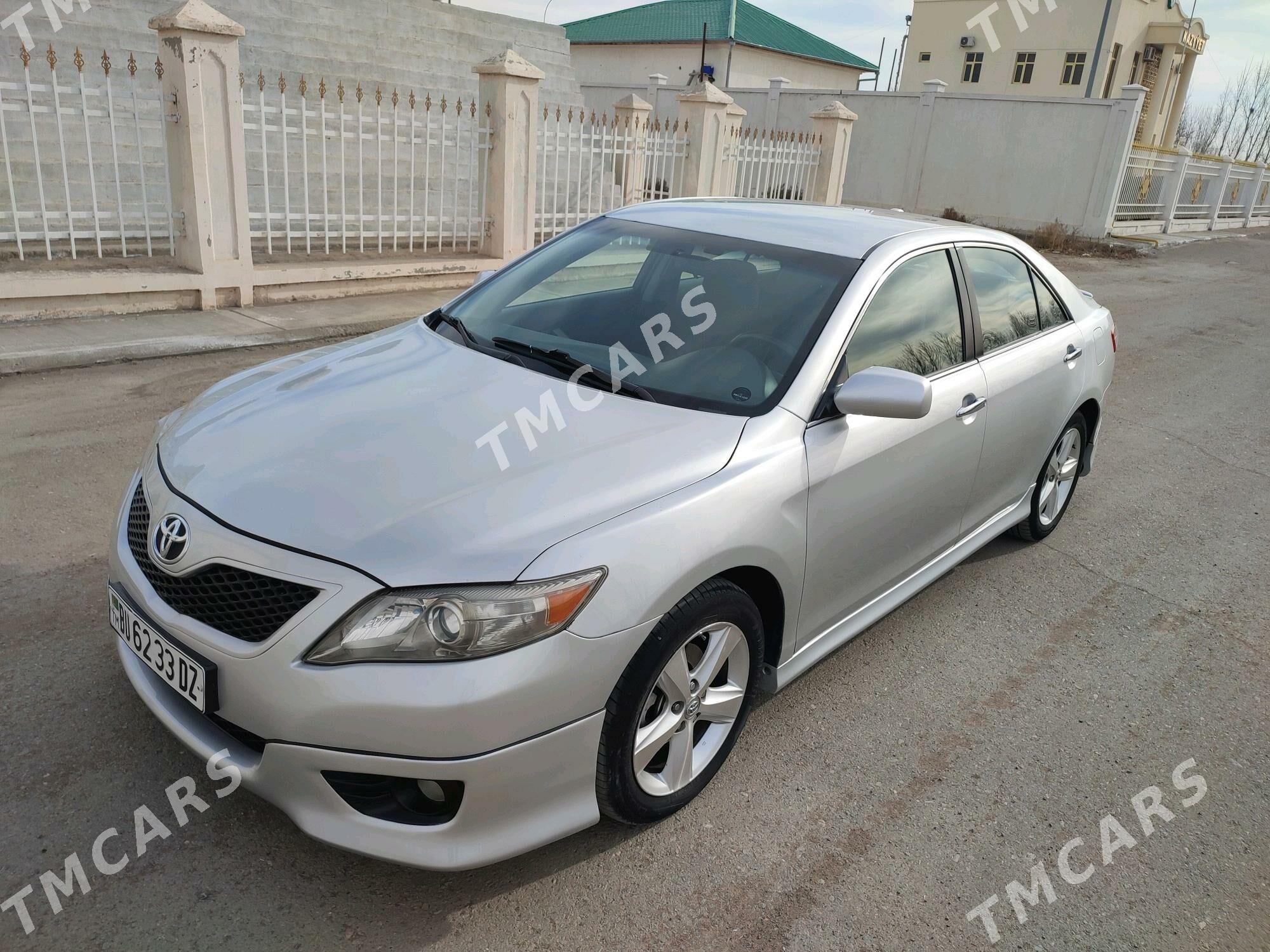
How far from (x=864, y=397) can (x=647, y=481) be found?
796mm

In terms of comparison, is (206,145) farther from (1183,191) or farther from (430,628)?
(1183,191)

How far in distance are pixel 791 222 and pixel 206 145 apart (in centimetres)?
629

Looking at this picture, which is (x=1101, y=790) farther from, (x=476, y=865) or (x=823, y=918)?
(x=476, y=865)

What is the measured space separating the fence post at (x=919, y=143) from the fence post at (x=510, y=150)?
15.6 m

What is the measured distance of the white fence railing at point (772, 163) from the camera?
13.5 metres

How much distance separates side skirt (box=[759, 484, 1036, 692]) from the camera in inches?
117

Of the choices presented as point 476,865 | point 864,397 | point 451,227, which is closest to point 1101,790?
point 864,397

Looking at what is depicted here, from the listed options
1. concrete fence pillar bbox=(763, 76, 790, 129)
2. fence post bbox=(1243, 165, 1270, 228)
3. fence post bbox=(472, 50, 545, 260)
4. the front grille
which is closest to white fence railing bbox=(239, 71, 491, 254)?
fence post bbox=(472, 50, 545, 260)

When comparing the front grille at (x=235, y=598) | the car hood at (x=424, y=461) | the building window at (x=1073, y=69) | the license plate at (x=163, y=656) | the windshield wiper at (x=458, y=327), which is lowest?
the license plate at (x=163, y=656)

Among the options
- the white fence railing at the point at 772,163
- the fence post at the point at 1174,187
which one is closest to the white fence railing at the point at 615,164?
the white fence railing at the point at 772,163

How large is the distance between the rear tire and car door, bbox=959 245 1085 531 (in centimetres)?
15

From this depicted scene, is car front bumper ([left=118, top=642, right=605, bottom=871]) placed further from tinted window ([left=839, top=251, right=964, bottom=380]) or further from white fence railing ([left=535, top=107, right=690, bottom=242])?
white fence railing ([left=535, top=107, right=690, bottom=242])

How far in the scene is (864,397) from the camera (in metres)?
2.82

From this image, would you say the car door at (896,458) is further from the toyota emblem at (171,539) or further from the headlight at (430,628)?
the toyota emblem at (171,539)
